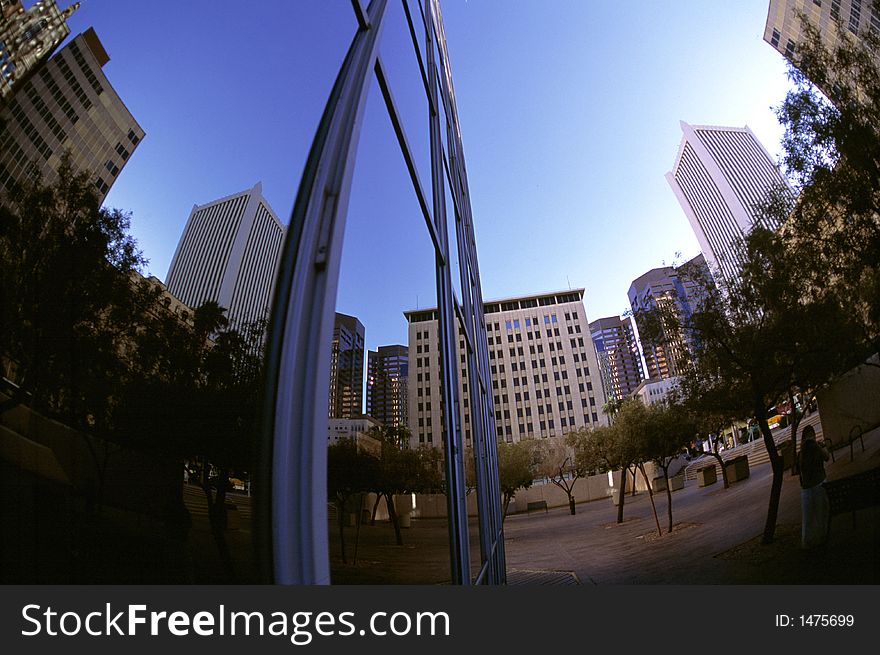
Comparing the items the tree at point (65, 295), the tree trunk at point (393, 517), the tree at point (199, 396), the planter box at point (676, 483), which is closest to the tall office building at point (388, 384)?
the tree trunk at point (393, 517)

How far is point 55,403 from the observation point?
73cm

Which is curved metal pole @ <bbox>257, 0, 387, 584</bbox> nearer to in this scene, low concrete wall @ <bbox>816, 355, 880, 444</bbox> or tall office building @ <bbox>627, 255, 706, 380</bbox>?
tall office building @ <bbox>627, 255, 706, 380</bbox>

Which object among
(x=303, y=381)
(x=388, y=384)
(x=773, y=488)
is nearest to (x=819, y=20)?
(x=773, y=488)

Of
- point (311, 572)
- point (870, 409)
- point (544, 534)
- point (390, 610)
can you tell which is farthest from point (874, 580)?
point (544, 534)

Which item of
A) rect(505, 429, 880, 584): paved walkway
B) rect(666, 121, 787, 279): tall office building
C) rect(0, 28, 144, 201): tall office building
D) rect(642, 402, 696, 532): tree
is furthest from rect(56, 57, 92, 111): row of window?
rect(666, 121, 787, 279): tall office building

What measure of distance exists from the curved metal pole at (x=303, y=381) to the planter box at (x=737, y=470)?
2729 centimetres

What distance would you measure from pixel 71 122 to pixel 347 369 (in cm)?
93

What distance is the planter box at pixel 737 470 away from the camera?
23030mm

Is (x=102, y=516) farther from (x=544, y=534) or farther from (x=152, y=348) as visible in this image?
(x=544, y=534)

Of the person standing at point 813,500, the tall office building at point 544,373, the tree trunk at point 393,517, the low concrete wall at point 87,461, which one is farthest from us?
the tall office building at point 544,373

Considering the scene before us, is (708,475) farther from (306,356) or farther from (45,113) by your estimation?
(45,113)

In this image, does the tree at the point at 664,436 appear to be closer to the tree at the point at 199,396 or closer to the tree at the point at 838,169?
the tree at the point at 838,169

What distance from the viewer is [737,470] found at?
76.0ft

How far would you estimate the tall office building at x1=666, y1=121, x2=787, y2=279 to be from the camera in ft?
105
